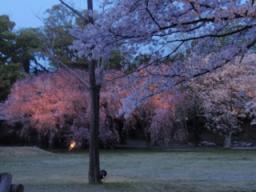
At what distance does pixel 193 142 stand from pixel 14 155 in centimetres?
1859

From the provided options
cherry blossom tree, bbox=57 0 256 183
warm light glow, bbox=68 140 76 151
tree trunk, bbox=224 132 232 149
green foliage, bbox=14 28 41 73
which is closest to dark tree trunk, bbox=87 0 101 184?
cherry blossom tree, bbox=57 0 256 183

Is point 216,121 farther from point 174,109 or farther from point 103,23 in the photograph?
point 103,23

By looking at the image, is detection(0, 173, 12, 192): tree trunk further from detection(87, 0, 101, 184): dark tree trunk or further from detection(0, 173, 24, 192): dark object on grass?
detection(87, 0, 101, 184): dark tree trunk

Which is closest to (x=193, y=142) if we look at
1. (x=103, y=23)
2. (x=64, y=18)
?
(x=64, y=18)

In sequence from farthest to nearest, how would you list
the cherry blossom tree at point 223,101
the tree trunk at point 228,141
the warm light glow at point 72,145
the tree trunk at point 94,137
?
the tree trunk at point 228,141
the warm light glow at point 72,145
the cherry blossom tree at point 223,101
the tree trunk at point 94,137

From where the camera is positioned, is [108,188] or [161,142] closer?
[108,188]

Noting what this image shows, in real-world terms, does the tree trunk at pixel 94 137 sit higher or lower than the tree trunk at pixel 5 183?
higher

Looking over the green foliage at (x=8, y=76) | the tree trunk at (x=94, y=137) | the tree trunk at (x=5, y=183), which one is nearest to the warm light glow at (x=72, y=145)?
the green foliage at (x=8, y=76)

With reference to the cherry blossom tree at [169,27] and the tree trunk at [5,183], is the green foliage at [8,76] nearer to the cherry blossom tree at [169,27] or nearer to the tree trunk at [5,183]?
the cherry blossom tree at [169,27]

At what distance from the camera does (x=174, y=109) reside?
39.7 m

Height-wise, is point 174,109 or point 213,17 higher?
point 174,109

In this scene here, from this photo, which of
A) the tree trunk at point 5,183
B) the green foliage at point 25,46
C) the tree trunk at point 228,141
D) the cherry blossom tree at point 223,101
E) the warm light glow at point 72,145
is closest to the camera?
the tree trunk at point 5,183

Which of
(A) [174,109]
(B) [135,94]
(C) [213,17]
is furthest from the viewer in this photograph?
(A) [174,109]

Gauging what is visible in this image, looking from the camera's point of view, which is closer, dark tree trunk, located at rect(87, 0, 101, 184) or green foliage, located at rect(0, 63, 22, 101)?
dark tree trunk, located at rect(87, 0, 101, 184)
